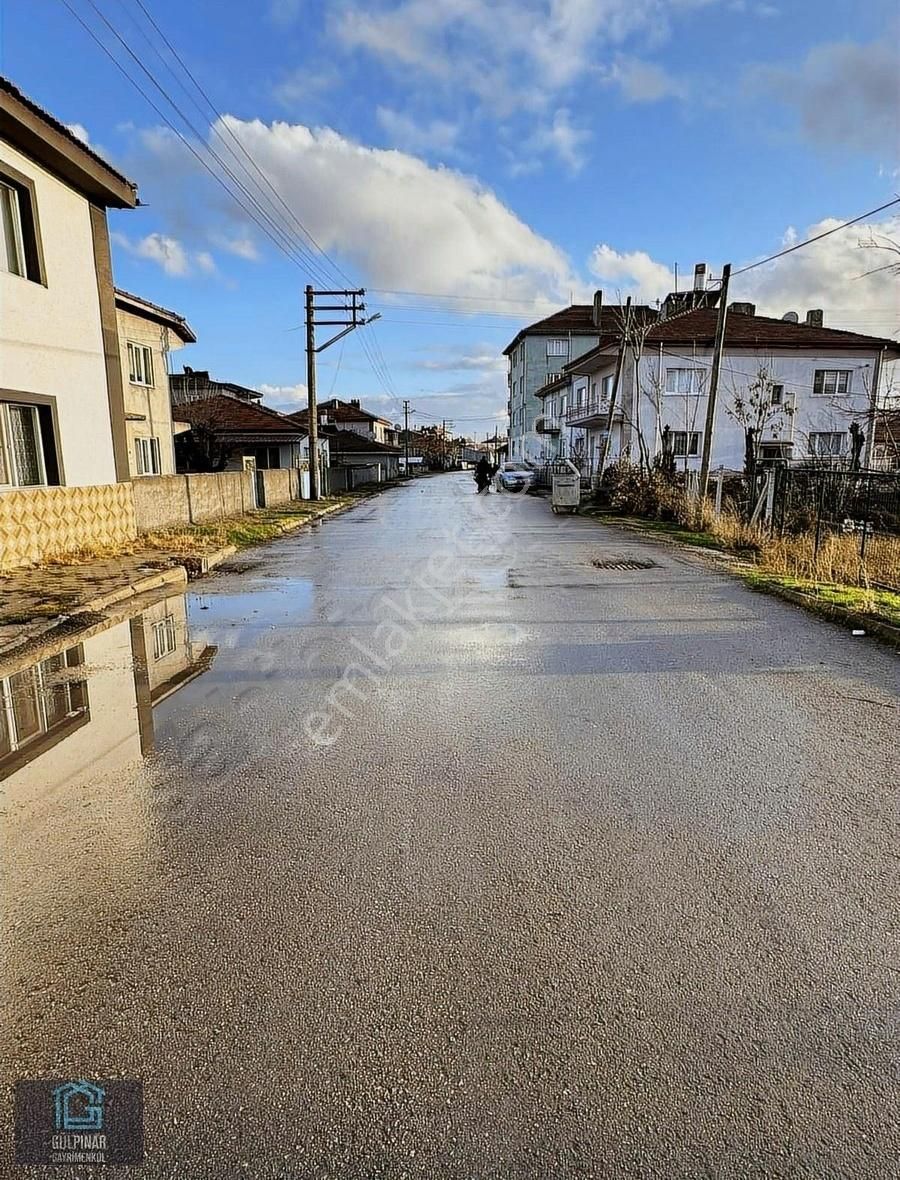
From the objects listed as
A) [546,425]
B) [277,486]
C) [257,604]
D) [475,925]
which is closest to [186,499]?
[257,604]

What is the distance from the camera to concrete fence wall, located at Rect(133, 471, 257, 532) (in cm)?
1549

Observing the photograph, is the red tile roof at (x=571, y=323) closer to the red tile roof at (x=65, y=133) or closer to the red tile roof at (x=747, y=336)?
the red tile roof at (x=747, y=336)

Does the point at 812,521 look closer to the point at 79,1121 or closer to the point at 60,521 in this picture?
the point at 60,521

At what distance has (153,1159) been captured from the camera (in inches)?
74.0

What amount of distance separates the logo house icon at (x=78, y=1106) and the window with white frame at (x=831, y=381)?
42745 millimetres

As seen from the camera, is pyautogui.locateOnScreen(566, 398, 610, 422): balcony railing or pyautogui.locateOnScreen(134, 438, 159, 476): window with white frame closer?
pyautogui.locateOnScreen(134, 438, 159, 476): window with white frame

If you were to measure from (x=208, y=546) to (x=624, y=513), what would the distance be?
48.0 feet

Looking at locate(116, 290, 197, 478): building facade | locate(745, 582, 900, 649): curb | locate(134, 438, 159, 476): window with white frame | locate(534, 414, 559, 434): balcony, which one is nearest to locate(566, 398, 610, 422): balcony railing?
locate(534, 414, 559, 434): balcony

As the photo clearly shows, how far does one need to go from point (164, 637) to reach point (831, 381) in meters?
40.0

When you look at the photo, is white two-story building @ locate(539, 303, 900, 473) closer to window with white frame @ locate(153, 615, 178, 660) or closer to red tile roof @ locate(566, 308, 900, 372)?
red tile roof @ locate(566, 308, 900, 372)

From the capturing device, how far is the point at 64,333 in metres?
12.1

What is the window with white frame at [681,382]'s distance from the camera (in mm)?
36656

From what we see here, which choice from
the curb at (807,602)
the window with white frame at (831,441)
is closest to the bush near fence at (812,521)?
the curb at (807,602)

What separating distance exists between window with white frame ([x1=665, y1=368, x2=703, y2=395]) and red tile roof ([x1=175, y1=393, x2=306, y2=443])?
64.1ft
